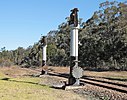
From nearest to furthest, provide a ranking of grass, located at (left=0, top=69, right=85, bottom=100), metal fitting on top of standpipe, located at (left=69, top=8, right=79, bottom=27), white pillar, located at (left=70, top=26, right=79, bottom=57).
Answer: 1. grass, located at (left=0, top=69, right=85, bottom=100)
2. white pillar, located at (left=70, top=26, right=79, bottom=57)
3. metal fitting on top of standpipe, located at (left=69, top=8, right=79, bottom=27)

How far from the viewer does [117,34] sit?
1911 inches

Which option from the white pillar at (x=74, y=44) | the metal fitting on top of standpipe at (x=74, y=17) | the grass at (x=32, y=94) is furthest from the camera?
the metal fitting on top of standpipe at (x=74, y=17)

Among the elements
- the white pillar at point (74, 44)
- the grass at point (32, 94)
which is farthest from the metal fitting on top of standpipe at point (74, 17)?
the grass at point (32, 94)

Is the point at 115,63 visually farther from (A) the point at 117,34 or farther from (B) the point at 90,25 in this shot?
(B) the point at 90,25

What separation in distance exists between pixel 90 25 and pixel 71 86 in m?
51.3

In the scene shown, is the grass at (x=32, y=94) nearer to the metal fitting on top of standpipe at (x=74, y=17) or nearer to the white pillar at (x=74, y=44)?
the white pillar at (x=74, y=44)

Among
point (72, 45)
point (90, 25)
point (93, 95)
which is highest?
point (90, 25)

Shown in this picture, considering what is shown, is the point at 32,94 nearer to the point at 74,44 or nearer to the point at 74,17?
the point at 74,44

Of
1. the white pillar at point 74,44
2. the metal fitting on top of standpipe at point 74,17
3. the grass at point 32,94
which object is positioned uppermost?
the metal fitting on top of standpipe at point 74,17

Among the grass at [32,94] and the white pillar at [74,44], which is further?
the white pillar at [74,44]

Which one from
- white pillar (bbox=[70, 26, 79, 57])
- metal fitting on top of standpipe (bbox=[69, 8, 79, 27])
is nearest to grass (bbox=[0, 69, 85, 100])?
white pillar (bbox=[70, 26, 79, 57])

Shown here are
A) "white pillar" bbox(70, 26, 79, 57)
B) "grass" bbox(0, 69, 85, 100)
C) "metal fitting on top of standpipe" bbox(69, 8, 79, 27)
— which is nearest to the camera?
"grass" bbox(0, 69, 85, 100)

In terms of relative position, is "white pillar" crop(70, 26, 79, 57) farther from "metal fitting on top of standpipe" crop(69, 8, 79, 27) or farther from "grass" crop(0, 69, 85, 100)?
"grass" crop(0, 69, 85, 100)

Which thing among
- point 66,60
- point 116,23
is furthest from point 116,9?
point 66,60
